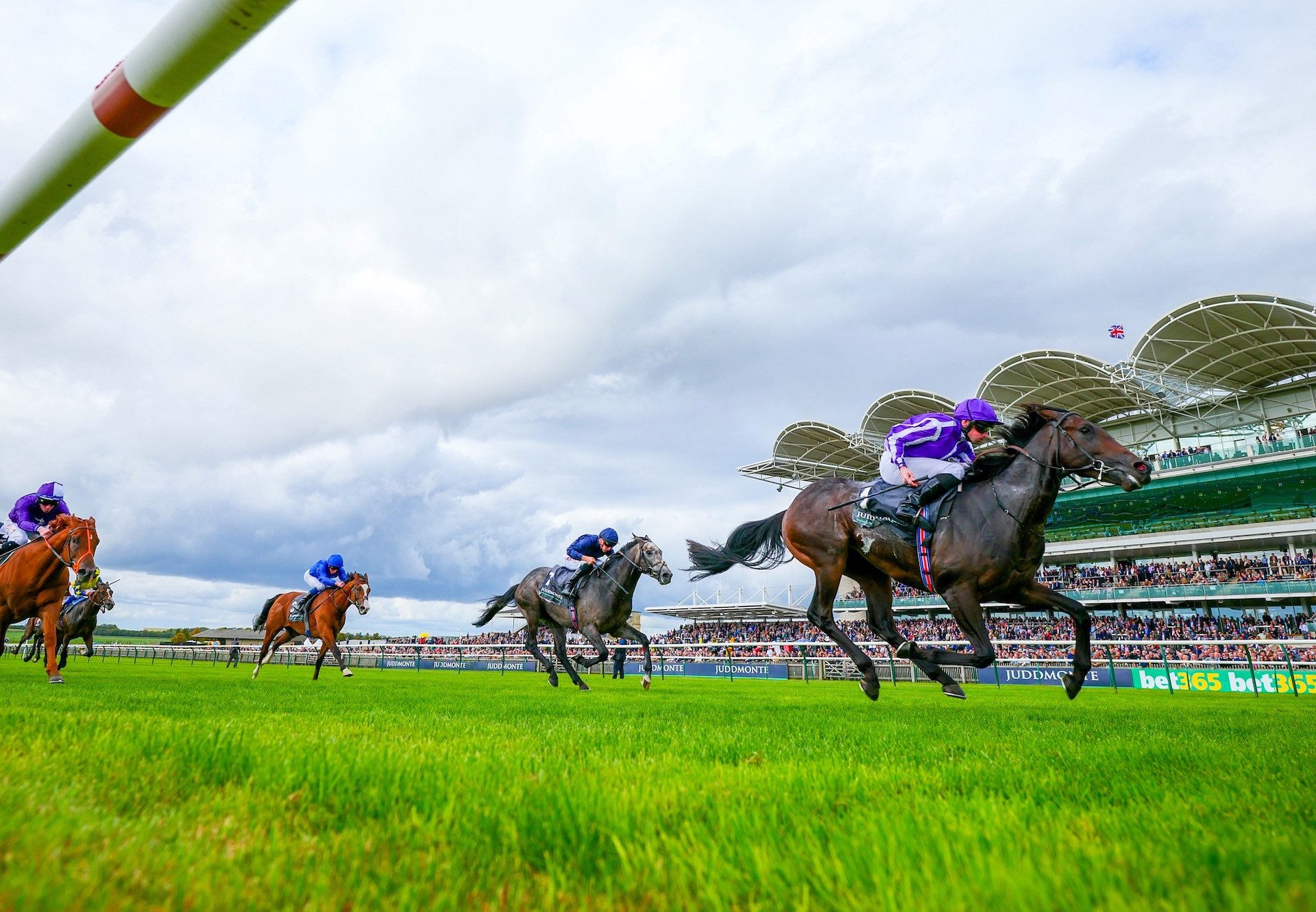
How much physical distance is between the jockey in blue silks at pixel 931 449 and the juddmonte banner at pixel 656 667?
14.3 metres

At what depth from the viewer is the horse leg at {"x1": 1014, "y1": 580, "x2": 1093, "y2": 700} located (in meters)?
6.95

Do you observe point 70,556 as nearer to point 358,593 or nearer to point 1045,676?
point 358,593

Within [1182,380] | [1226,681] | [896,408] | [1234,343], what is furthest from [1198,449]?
[1226,681]

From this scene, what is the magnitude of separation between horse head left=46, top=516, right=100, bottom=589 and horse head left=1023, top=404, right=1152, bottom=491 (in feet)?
32.7

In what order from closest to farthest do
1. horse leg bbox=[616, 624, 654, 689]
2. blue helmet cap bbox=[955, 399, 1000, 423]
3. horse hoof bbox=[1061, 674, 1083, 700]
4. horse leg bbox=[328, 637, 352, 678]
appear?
horse hoof bbox=[1061, 674, 1083, 700]
blue helmet cap bbox=[955, 399, 1000, 423]
horse leg bbox=[616, 624, 654, 689]
horse leg bbox=[328, 637, 352, 678]

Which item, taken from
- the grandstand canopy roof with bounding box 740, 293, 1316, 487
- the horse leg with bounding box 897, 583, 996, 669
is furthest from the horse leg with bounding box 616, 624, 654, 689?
the grandstand canopy roof with bounding box 740, 293, 1316, 487

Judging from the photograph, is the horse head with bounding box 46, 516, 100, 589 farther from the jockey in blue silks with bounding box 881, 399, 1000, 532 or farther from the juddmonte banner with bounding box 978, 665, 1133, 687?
the juddmonte banner with bounding box 978, 665, 1133, 687

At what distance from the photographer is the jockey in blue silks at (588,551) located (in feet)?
42.7

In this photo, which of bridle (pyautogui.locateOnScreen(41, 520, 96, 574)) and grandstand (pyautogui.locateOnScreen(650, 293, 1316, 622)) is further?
grandstand (pyautogui.locateOnScreen(650, 293, 1316, 622))

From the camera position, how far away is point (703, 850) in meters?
1.68

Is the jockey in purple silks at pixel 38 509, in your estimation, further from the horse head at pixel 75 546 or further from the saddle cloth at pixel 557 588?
the saddle cloth at pixel 557 588

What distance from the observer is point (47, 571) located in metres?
8.51

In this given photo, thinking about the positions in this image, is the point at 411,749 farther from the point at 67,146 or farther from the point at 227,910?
the point at 67,146

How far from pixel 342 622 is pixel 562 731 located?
470 inches
